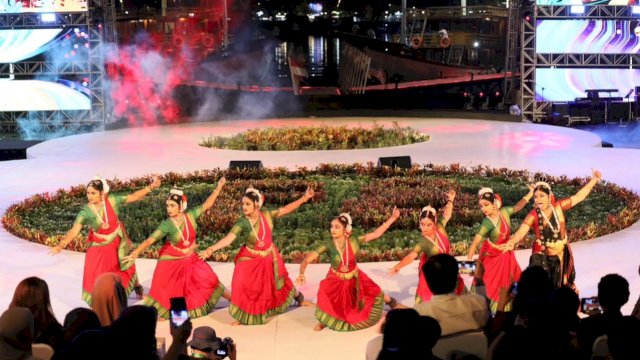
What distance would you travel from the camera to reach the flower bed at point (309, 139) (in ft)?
78.2

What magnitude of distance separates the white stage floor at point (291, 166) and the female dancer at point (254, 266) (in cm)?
15

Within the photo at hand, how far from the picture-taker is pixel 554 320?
17.5 feet

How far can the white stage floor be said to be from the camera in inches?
351

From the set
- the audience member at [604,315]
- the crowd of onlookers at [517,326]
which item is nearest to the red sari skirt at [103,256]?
the crowd of onlookers at [517,326]

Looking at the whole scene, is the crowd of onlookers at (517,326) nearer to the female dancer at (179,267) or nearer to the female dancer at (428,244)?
the female dancer at (428,244)

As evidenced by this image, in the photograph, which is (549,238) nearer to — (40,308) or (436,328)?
(436,328)

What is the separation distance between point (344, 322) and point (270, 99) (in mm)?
27530

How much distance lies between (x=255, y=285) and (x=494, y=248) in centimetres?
226

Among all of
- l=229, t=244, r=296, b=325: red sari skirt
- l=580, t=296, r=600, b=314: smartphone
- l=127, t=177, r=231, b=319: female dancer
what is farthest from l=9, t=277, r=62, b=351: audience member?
l=580, t=296, r=600, b=314: smartphone

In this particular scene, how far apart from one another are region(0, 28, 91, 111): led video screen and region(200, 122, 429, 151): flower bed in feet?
22.4

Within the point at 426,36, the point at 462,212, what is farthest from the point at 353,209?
the point at 426,36

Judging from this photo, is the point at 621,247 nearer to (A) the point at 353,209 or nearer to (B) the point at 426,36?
(A) the point at 353,209

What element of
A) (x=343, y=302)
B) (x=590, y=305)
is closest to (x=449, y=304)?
(x=590, y=305)

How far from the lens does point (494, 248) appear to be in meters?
9.18
